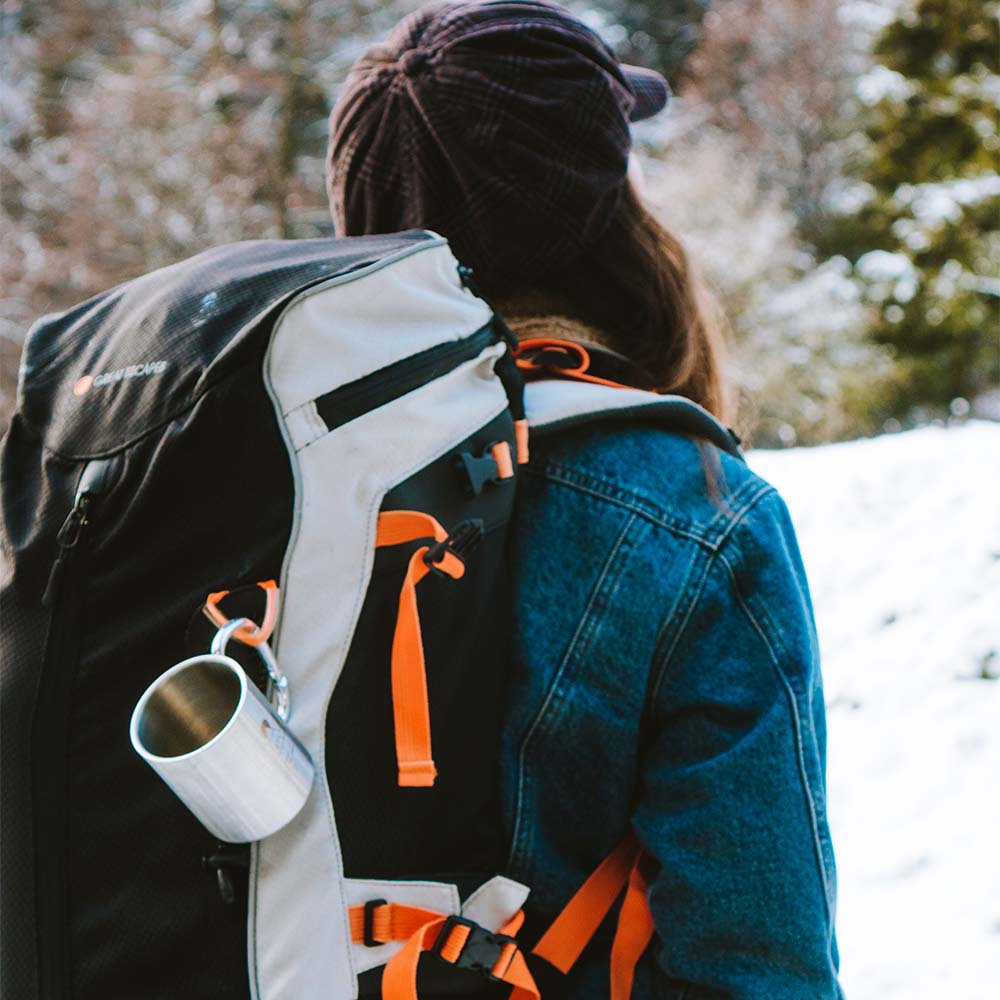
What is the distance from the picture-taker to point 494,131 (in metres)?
1.02

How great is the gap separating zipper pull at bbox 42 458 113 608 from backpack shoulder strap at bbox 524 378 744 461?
15.6 inches

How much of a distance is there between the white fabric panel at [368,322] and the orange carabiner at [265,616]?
0.14 meters

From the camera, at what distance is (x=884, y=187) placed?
12.2 meters

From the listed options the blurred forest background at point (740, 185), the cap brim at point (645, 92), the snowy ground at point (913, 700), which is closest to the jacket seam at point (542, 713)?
the cap brim at point (645, 92)

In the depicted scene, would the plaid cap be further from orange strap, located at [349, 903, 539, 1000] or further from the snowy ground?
the snowy ground

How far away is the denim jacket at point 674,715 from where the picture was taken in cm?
90

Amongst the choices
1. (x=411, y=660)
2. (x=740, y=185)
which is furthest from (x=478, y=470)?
(x=740, y=185)

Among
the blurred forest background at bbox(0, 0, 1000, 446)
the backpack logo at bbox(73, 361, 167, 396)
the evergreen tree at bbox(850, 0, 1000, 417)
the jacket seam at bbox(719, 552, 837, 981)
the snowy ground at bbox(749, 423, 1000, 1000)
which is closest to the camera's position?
the backpack logo at bbox(73, 361, 167, 396)

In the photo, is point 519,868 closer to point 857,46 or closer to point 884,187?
point 884,187

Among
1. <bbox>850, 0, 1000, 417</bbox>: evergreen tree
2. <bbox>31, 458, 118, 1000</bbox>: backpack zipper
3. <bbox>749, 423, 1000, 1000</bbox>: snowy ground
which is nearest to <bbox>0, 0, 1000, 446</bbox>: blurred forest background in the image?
<bbox>850, 0, 1000, 417</bbox>: evergreen tree

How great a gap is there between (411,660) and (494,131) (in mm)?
546

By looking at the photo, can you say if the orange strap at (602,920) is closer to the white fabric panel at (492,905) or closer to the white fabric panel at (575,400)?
the white fabric panel at (492,905)

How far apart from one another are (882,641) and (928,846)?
1.02 metres

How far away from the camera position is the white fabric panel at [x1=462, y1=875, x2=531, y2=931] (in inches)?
36.4
